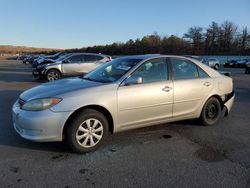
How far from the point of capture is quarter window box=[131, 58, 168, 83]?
16.0ft

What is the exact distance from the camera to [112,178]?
137 inches

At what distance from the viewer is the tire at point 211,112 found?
225 inches

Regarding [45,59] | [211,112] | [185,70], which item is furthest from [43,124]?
[45,59]

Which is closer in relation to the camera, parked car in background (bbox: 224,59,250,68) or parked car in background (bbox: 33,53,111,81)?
parked car in background (bbox: 33,53,111,81)

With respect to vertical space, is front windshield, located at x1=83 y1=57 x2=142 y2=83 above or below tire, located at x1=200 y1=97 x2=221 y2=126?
above

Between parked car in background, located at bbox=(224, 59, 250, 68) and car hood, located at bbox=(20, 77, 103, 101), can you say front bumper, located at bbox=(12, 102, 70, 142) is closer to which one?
car hood, located at bbox=(20, 77, 103, 101)

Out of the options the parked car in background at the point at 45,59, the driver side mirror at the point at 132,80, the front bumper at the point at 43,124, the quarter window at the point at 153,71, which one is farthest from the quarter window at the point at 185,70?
the parked car in background at the point at 45,59

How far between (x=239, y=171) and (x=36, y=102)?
301cm

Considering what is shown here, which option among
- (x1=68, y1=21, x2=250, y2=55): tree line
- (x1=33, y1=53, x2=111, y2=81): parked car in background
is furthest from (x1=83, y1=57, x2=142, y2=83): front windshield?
(x1=68, y1=21, x2=250, y2=55): tree line

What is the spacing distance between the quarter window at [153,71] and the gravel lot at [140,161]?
3.47 feet

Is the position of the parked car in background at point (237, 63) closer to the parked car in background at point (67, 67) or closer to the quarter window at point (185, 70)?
the parked car in background at point (67, 67)

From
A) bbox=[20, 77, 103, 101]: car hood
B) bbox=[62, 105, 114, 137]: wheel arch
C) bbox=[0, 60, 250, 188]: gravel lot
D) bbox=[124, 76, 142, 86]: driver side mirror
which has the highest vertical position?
bbox=[124, 76, 142, 86]: driver side mirror

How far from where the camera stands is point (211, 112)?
5863 millimetres

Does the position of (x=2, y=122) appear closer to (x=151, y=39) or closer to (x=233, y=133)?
(x=233, y=133)
